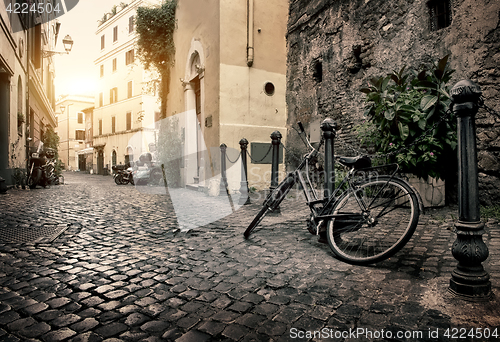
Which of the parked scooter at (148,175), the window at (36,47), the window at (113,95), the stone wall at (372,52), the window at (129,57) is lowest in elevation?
the parked scooter at (148,175)

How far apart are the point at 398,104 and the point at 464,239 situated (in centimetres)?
315

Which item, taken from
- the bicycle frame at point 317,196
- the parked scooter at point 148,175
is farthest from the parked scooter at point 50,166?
the bicycle frame at point 317,196

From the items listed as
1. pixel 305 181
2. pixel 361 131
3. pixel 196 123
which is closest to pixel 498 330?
pixel 305 181

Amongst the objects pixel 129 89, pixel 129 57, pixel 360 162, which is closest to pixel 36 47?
pixel 129 57

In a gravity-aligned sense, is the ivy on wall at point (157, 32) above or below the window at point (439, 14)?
above

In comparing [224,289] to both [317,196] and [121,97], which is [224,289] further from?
[121,97]

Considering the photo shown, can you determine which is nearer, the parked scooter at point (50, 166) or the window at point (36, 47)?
the parked scooter at point (50, 166)

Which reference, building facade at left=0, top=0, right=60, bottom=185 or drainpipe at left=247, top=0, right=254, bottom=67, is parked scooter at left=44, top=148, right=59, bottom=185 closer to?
building facade at left=0, top=0, right=60, bottom=185

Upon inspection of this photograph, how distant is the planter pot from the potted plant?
0.01 m

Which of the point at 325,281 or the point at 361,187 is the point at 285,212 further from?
the point at 325,281

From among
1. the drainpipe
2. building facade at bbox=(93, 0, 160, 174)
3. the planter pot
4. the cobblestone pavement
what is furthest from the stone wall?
building facade at bbox=(93, 0, 160, 174)

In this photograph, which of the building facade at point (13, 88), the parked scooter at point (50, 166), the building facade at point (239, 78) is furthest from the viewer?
the parked scooter at point (50, 166)

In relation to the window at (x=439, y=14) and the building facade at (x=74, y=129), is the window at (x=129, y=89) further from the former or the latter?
the window at (x=439, y=14)

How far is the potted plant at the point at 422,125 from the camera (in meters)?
4.39
